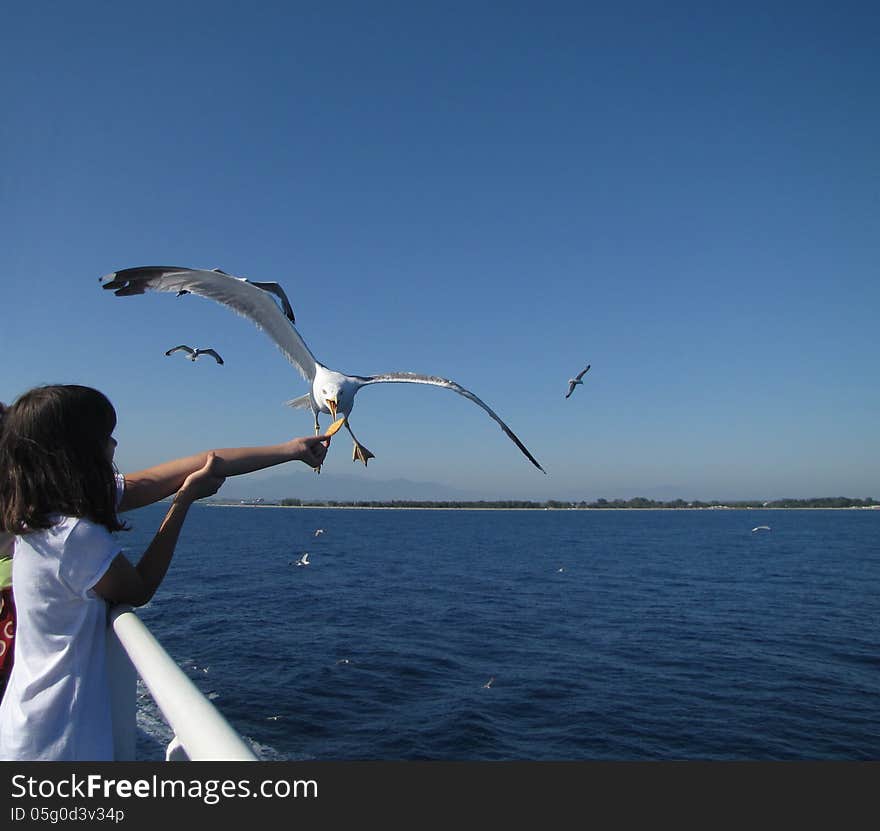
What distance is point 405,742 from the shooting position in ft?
41.1

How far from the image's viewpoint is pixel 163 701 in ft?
4.38

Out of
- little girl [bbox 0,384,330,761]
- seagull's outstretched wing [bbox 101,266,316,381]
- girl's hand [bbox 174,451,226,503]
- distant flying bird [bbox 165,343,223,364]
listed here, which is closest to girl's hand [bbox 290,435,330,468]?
girl's hand [bbox 174,451,226,503]

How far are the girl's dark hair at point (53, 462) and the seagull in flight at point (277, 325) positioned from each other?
17.0 feet

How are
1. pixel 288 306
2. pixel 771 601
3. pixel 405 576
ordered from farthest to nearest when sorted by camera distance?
pixel 405 576 → pixel 771 601 → pixel 288 306

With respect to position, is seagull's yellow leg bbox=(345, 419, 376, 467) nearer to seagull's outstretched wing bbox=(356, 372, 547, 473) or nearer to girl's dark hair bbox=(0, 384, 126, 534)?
seagull's outstretched wing bbox=(356, 372, 547, 473)

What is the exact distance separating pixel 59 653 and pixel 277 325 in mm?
6852

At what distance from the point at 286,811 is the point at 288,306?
7.89 metres

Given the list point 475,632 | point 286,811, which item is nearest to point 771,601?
point 475,632

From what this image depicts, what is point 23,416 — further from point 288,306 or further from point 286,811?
point 288,306

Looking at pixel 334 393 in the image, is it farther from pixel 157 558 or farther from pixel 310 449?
pixel 157 558

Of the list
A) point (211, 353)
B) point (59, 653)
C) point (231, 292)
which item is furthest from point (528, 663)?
point (59, 653)

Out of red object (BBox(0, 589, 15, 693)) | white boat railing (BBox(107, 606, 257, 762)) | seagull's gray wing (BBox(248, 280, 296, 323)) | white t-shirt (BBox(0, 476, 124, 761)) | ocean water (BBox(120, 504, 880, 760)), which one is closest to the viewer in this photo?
white boat railing (BBox(107, 606, 257, 762))

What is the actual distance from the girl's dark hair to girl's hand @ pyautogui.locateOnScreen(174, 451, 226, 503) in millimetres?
206

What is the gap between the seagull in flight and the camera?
6.88 metres
